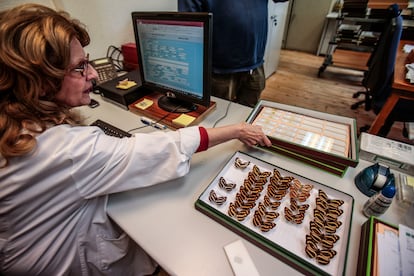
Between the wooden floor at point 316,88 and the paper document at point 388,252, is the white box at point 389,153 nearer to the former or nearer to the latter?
the paper document at point 388,252

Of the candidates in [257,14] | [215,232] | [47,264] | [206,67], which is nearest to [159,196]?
[215,232]

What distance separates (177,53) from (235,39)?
57cm

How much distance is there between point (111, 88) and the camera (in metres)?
1.13

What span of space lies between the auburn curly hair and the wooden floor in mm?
2592

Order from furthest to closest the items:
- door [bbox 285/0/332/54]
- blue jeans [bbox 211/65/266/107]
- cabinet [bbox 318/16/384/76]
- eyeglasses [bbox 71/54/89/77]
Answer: door [bbox 285/0/332/54]
cabinet [bbox 318/16/384/76]
blue jeans [bbox 211/65/266/107]
eyeglasses [bbox 71/54/89/77]

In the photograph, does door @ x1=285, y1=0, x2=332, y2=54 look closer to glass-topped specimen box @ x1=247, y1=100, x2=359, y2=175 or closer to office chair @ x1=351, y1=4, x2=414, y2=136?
office chair @ x1=351, y1=4, x2=414, y2=136

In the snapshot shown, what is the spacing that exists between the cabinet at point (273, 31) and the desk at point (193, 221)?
226 cm

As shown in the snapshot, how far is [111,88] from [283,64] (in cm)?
354

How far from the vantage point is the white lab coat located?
49 cm

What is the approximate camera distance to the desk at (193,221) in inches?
20.2

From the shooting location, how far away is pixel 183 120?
95 cm

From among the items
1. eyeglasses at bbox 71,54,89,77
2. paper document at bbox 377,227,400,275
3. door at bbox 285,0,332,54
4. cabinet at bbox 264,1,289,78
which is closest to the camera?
paper document at bbox 377,227,400,275

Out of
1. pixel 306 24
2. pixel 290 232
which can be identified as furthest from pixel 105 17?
pixel 306 24

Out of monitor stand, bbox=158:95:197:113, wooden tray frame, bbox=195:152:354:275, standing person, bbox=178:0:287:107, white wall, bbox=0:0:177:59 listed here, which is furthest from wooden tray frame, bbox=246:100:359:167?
white wall, bbox=0:0:177:59
